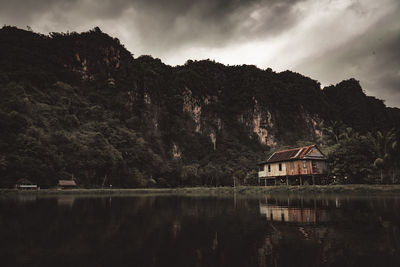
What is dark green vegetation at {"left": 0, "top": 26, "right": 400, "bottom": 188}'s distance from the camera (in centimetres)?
5051

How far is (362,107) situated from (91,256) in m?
191

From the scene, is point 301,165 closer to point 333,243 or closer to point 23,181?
point 333,243

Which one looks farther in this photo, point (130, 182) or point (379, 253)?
point (130, 182)

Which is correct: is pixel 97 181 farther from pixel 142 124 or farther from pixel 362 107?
pixel 362 107

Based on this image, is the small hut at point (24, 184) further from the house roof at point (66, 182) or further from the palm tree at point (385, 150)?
the palm tree at point (385, 150)

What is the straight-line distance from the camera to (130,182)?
6875 cm

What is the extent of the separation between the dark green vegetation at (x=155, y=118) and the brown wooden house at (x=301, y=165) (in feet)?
7.18

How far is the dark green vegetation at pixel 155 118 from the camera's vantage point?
50.5 metres

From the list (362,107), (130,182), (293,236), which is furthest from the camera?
(362,107)

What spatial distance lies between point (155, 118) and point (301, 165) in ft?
257

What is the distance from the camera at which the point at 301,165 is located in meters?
39.8

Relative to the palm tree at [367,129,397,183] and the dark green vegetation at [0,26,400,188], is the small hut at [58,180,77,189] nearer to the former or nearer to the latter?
the dark green vegetation at [0,26,400,188]

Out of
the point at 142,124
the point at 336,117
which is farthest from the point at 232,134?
the point at 336,117

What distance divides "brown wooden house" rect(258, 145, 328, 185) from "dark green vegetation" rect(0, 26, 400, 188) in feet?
7.18
